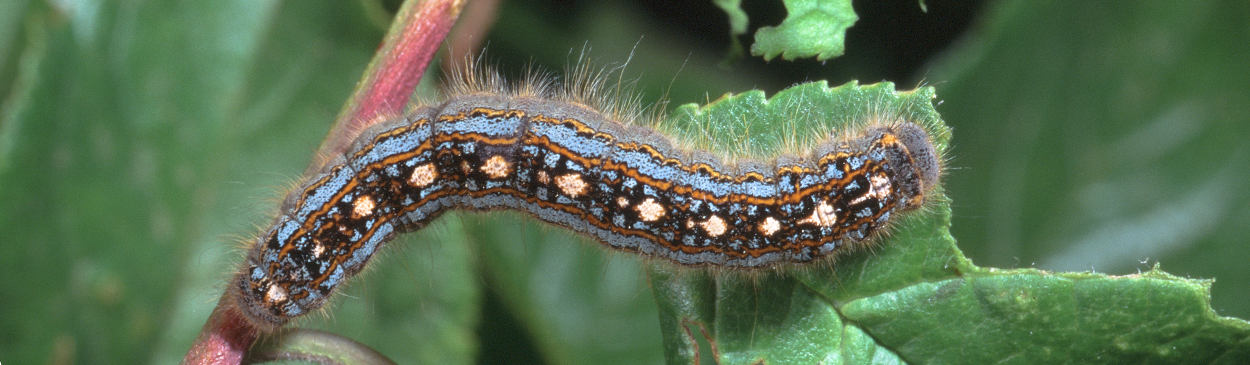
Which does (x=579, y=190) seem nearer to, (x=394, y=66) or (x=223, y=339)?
(x=394, y=66)

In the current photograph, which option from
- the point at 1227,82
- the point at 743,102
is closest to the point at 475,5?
the point at 743,102

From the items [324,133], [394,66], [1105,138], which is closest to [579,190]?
[394,66]

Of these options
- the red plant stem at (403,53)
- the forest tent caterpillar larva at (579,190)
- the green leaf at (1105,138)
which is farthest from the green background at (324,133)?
the red plant stem at (403,53)

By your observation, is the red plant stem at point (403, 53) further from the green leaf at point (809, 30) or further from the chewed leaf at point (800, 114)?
the green leaf at point (809, 30)

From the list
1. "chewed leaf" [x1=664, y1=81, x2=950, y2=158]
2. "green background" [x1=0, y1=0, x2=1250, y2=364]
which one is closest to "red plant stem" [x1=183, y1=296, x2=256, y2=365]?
"green background" [x1=0, y1=0, x2=1250, y2=364]

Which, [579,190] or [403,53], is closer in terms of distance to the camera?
[403,53]

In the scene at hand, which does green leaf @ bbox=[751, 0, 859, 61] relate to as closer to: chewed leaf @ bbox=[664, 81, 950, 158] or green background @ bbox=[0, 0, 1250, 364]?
chewed leaf @ bbox=[664, 81, 950, 158]
